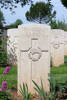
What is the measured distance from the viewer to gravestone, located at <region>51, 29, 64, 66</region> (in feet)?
31.0

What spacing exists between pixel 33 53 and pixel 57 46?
5.33 meters

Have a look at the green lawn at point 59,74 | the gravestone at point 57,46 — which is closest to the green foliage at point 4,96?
the green lawn at point 59,74

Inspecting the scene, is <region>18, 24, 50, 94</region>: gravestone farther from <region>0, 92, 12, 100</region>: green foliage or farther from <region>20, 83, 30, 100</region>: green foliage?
<region>0, 92, 12, 100</region>: green foliage

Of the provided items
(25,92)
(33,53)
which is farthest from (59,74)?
(25,92)

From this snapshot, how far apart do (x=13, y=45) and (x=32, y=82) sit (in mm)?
4937

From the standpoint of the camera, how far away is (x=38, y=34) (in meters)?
4.38

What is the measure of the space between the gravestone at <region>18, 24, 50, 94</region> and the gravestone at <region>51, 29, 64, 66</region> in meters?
5.10

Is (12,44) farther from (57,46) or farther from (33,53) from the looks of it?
(33,53)

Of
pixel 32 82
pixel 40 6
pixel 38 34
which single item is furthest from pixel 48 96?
pixel 40 6

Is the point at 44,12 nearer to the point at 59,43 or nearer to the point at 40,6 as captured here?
the point at 40,6

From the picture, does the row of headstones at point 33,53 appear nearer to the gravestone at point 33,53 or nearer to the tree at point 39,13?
the gravestone at point 33,53

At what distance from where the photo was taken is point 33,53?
4.38m

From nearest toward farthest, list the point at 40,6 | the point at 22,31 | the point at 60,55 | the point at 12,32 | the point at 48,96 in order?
Answer: the point at 48,96, the point at 22,31, the point at 12,32, the point at 60,55, the point at 40,6

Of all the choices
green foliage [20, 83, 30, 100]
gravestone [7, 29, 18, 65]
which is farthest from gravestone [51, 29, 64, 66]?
green foliage [20, 83, 30, 100]
